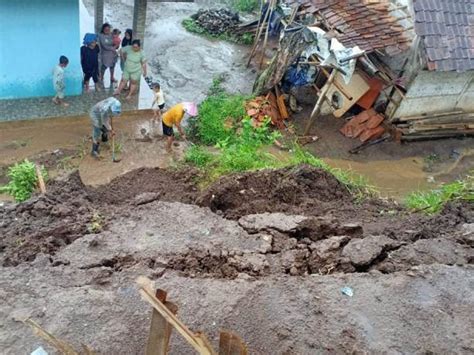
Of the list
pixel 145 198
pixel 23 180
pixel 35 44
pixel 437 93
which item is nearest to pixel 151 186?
pixel 145 198

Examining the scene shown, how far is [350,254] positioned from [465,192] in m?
2.78

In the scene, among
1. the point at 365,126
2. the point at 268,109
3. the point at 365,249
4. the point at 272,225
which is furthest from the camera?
the point at 268,109

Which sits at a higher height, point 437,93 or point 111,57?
point 437,93

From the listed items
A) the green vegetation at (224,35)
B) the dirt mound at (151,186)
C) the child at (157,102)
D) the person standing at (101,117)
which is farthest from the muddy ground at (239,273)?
the green vegetation at (224,35)

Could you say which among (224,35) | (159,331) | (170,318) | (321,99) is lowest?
(224,35)

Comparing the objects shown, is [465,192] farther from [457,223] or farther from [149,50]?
[149,50]

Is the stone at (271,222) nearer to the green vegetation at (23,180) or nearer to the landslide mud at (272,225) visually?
the landslide mud at (272,225)

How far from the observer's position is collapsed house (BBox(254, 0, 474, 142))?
9508 mm

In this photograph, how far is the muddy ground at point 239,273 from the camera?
13.3ft

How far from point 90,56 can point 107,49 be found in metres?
Answer: 0.50

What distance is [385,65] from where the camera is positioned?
10375mm

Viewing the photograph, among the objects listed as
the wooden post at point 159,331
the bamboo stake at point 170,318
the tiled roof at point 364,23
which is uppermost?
the bamboo stake at point 170,318

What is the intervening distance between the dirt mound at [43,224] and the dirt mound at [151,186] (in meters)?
0.53

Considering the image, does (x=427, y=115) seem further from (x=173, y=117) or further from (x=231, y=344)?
(x=231, y=344)
